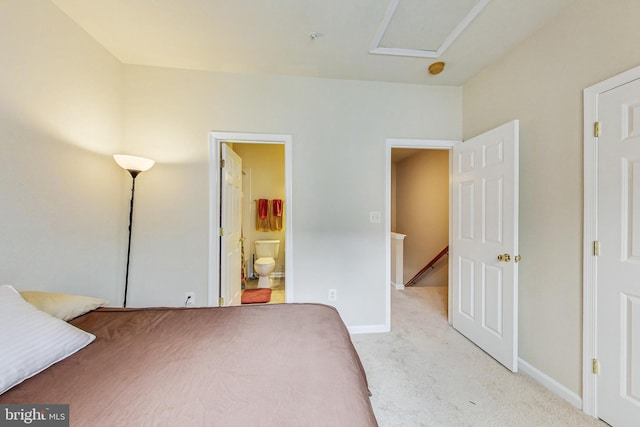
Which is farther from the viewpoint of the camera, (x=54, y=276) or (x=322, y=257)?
(x=322, y=257)

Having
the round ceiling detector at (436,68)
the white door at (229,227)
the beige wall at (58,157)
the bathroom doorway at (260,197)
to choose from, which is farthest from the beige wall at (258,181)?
the round ceiling detector at (436,68)

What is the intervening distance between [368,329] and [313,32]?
104 inches

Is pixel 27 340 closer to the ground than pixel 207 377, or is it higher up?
higher up

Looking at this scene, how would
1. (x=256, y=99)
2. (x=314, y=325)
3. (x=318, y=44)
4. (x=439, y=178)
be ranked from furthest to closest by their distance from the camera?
(x=439, y=178) < (x=256, y=99) < (x=318, y=44) < (x=314, y=325)

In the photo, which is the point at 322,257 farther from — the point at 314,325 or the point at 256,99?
the point at 256,99

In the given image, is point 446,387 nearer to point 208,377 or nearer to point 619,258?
point 619,258

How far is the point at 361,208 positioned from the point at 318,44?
4.79 feet

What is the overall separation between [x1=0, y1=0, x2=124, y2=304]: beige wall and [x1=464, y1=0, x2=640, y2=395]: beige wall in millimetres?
3295

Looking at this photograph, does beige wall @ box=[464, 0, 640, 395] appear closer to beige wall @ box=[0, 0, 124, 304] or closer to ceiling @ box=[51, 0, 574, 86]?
ceiling @ box=[51, 0, 574, 86]

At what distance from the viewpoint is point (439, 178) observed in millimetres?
4023

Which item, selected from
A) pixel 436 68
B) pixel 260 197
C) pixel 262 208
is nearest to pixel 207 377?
pixel 436 68

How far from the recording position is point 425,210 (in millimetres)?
4430

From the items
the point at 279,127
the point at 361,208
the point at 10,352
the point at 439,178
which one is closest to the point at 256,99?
the point at 279,127

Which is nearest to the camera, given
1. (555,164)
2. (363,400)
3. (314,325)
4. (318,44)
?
(363,400)
